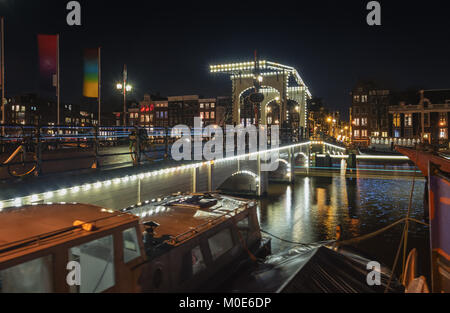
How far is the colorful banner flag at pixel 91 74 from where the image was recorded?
748 inches

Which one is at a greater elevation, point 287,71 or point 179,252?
point 287,71

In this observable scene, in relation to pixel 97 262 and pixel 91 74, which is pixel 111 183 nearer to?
pixel 97 262

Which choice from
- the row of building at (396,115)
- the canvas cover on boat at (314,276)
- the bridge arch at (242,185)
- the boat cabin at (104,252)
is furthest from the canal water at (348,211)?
the row of building at (396,115)

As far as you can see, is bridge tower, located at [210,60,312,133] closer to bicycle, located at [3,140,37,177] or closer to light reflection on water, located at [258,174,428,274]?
light reflection on water, located at [258,174,428,274]

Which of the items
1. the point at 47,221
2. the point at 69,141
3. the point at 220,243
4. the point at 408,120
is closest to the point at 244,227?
the point at 220,243

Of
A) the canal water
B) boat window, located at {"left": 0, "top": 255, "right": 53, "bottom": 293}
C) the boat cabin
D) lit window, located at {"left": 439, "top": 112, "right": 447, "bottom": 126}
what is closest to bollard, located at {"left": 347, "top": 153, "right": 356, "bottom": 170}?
the canal water

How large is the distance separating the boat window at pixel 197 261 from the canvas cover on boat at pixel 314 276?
1264mm

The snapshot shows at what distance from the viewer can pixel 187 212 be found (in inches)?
412

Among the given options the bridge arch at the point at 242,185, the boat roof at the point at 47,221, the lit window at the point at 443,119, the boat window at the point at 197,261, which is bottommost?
the bridge arch at the point at 242,185

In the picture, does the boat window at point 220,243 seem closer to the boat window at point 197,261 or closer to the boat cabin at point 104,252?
the boat cabin at point 104,252

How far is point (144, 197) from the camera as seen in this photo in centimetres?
→ 1252

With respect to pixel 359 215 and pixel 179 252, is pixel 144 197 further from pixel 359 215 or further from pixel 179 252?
pixel 359 215
